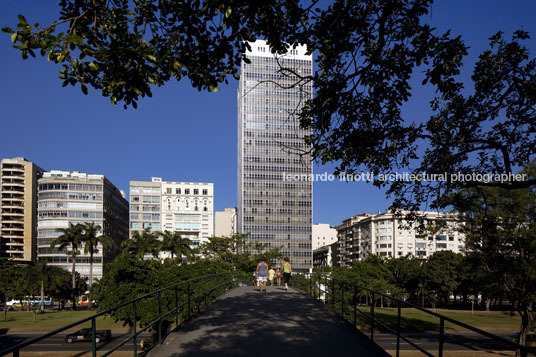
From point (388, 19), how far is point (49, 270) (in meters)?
73.0

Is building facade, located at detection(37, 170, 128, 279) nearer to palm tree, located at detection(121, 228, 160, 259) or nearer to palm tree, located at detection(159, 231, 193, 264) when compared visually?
palm tree, located at detection(121, 228, 160, 259)

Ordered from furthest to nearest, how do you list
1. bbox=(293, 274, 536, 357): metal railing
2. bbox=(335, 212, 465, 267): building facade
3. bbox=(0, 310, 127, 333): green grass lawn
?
bbox=(335, 212, 465, 267): building facade < bbox=(0, 310, 127, 333): green grass lawn < bbox=(293, 274, 536, 357): metal railing

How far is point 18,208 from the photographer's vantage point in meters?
107

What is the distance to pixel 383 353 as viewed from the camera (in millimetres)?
7469

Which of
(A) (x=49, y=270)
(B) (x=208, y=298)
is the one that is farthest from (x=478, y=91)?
(A) (x=49, y=270)

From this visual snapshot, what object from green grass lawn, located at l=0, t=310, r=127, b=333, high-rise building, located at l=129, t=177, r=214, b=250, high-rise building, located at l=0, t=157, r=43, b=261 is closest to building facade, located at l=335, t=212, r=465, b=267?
high-rise building, located at l=129, t=177, r=214, b=250

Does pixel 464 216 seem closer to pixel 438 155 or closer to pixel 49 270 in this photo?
pixel 438 155

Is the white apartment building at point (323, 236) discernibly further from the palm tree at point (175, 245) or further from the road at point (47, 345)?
the road at point (47, 345)

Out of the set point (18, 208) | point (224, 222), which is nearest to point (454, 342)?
point (18, 208)

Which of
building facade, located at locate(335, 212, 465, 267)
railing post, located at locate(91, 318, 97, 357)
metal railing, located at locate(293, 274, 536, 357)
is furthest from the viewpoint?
building facade, located at locate(335, 212, 465, 267)

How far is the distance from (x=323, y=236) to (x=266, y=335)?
186375mm

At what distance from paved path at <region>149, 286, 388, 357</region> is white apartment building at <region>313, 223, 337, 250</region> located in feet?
596

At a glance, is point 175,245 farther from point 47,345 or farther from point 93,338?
point 93,338

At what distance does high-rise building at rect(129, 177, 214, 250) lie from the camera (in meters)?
121
